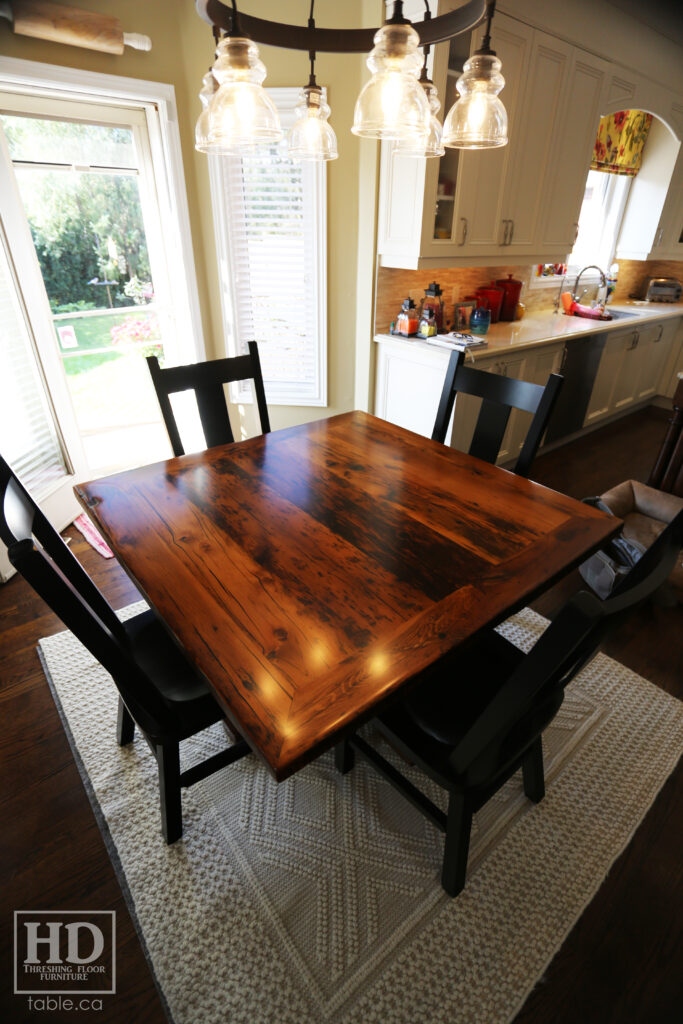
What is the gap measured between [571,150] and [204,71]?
2.23 m

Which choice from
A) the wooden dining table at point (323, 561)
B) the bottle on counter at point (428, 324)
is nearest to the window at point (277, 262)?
the bottle on counter at point (428, 324)

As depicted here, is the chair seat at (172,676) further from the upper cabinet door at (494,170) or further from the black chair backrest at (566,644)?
the upper cabinet door at (494,170)

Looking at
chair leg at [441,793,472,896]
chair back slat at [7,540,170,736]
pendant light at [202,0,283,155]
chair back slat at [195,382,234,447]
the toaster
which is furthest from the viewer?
the toaster

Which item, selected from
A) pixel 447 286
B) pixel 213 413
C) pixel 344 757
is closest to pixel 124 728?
pixel 344 757

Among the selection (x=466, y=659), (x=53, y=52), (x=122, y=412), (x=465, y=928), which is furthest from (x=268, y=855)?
(x=53, y=52)

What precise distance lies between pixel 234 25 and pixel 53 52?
198 cm

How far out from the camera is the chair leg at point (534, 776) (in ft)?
4.76

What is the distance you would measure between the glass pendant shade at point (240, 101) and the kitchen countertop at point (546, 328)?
6.00ft

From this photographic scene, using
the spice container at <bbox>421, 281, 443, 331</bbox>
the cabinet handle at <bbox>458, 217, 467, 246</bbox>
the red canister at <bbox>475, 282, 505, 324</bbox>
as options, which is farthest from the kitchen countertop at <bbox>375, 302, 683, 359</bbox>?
the cabinet handle at <bbox>458, 217, 467, 246</bbox>

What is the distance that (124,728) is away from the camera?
166 centimetres

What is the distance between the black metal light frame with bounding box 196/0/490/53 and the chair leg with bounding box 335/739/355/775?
1883 millimetres

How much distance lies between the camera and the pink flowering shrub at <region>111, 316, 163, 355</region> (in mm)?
3102

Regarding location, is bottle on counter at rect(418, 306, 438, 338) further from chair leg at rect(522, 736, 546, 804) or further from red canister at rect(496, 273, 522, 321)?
chair leg at rect(522, 736, 546, 804)

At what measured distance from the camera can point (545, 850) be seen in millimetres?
1419
